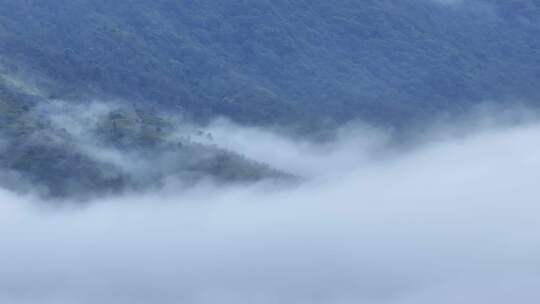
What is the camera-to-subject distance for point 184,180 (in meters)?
190

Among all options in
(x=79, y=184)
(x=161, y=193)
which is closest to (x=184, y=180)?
(x=161, y=193)

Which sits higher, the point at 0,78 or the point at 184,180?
the point at 0,78

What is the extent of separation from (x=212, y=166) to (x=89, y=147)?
1307 cm

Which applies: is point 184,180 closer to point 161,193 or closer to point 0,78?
point 161,193

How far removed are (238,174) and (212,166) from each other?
3.33 metres

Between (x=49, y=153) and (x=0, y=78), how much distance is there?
2191 centimetres

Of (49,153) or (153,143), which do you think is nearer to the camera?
(49,153)

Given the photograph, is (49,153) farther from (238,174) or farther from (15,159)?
(238,174)

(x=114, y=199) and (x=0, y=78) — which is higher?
(x=0, y=78)

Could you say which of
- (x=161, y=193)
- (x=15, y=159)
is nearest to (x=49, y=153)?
(x=15, y=159)

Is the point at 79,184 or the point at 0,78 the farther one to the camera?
the point at 0,78

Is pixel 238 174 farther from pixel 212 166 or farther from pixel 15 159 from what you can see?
pixel 15 159

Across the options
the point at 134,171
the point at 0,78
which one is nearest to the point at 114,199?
the point at 134,171

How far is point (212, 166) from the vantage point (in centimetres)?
18950
